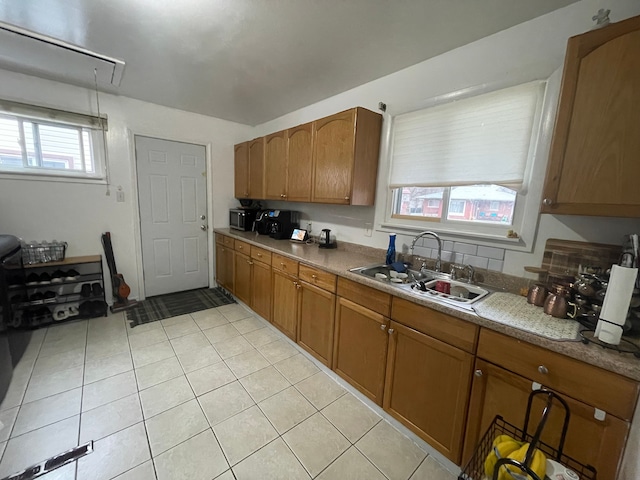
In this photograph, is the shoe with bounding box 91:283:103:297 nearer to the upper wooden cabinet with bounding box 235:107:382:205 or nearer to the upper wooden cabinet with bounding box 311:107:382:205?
the upper wooden cabinet with bounding box 235:107:382:205

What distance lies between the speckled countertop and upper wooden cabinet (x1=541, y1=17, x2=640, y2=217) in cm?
57

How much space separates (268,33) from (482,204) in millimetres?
1806

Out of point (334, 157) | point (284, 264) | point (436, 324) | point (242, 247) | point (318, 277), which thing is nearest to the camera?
point (436, 324)

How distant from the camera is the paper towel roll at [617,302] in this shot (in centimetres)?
93

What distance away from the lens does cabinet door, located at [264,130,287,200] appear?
2803 millimetres

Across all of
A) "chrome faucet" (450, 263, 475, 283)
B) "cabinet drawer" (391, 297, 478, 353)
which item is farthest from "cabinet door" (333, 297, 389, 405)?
"chrome faucet" (450, 263, 475, 283)

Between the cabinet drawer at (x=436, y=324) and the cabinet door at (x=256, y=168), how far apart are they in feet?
7.56

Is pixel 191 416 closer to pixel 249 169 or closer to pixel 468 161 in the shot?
pixel 468 161

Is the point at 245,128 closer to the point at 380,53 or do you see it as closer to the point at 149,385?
the point at 380,53

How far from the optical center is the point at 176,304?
127 inches

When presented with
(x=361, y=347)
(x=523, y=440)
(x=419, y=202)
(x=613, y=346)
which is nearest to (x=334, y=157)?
(x=419, y=202)

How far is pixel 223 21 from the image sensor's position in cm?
158

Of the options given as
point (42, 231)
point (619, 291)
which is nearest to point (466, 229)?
point (619, 291)

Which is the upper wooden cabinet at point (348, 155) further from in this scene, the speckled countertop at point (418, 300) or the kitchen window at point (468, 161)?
the speckled countertop at point (418, 300)
